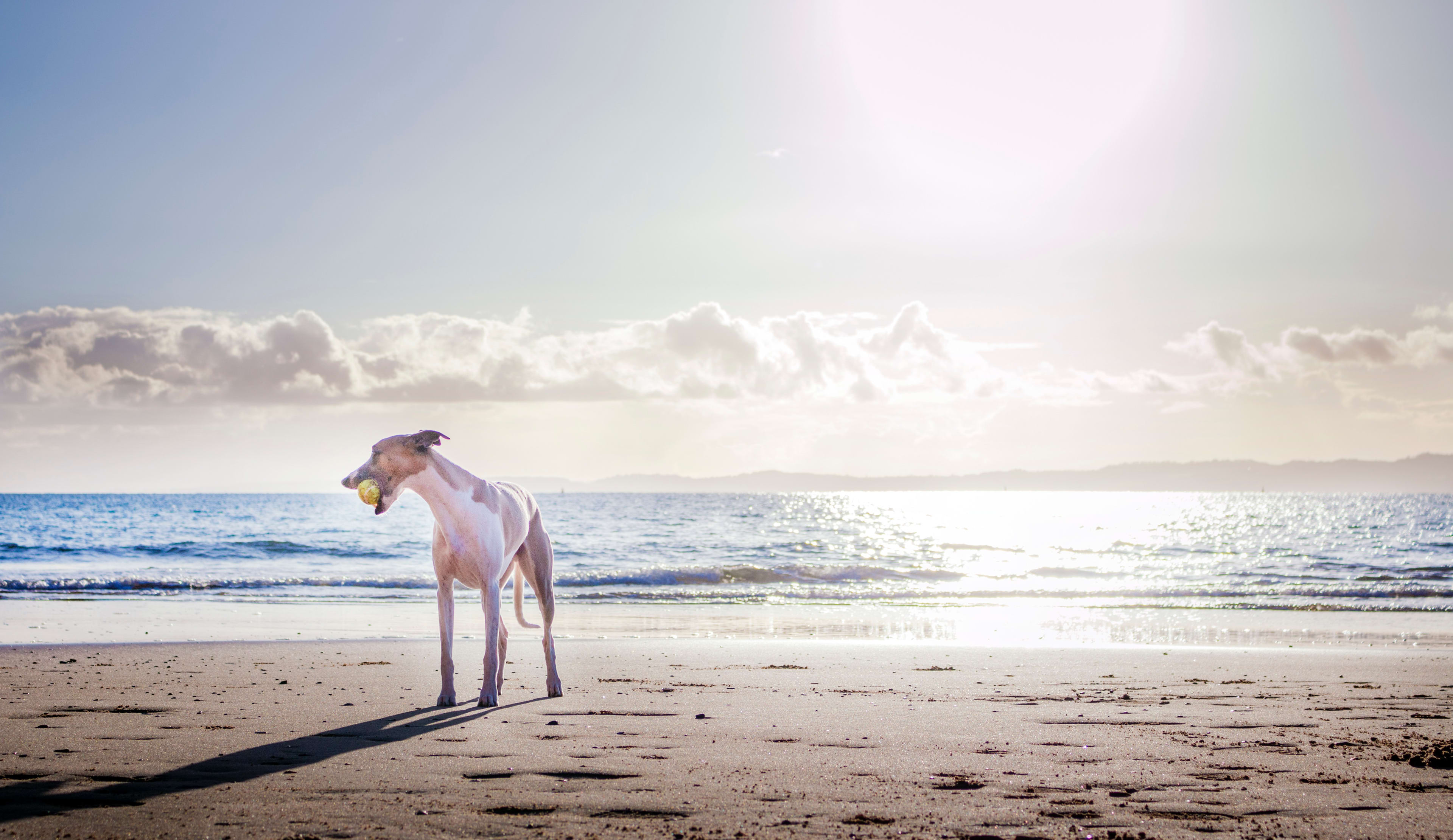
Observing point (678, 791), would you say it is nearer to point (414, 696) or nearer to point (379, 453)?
point (379, 453)

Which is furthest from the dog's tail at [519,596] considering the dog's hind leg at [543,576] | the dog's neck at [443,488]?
the dog's neck at [443,488]

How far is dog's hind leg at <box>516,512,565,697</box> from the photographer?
23.4ft

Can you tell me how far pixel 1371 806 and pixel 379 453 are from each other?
5863 millimetres

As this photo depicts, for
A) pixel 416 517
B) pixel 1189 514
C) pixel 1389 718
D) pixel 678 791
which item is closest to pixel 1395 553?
pixel 1389 718

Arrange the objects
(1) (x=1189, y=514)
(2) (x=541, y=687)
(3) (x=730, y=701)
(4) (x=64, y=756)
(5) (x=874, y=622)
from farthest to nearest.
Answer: (1) (x=1189, y=514)
(5) (x=874, y=622)
(2) (x=541, y=687)
(3) (x=730, y=701)
(4) (x=64, y=756)

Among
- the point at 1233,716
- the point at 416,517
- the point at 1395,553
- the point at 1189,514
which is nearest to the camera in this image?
the point at 1233,716

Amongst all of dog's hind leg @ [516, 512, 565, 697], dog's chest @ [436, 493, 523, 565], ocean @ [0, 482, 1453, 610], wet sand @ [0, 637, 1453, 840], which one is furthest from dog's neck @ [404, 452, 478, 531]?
ocean @ [0, 482, 1453, 610]

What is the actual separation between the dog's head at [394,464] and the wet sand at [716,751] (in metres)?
1.54

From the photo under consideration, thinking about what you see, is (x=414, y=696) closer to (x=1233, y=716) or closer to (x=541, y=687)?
(x=541, y=687)

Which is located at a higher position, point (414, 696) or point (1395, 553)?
point (414, 696)

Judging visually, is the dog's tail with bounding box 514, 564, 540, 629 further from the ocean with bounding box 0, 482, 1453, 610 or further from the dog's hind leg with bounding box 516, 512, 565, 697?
the ocean with bounding box 0, 482, 1453, 610

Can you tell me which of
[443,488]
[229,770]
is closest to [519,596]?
[443,488]

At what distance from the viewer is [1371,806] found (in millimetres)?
4156

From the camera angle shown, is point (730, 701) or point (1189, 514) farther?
point (1189, 514)
